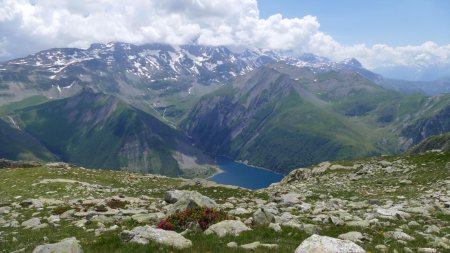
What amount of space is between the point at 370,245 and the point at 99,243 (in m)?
11.3

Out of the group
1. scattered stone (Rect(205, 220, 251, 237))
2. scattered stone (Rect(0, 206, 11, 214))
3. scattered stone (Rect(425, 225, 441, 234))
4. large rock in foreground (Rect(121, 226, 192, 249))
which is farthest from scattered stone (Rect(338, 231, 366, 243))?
scattered stone (Rect(0, 206, 11, 214))

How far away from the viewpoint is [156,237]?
17.0 metres

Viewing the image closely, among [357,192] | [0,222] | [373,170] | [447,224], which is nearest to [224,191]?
[357,192]

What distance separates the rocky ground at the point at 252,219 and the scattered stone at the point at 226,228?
0.05 meters

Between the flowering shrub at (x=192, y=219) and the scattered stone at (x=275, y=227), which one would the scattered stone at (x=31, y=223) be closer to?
the flowering shrub at (x=192, y=219)

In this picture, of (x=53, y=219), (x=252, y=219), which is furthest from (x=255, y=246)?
(x=53, y=219)

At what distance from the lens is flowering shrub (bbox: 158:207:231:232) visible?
20652mm

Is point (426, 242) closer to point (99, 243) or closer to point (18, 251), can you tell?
point (99, 243)

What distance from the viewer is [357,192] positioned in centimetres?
4019

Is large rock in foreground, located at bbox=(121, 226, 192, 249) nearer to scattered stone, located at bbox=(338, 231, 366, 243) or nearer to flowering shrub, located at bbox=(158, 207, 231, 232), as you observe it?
flowering shrub, located at bbox=(158, 207, 231, 232)

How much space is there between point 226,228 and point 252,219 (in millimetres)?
3167

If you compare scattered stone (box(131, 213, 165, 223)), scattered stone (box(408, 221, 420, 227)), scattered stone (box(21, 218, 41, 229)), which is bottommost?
scattered stone (box(21, 218, 41, 229))

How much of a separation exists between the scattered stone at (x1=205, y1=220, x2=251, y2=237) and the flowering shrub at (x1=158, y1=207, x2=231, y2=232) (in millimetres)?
1270

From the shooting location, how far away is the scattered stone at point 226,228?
727 inches
